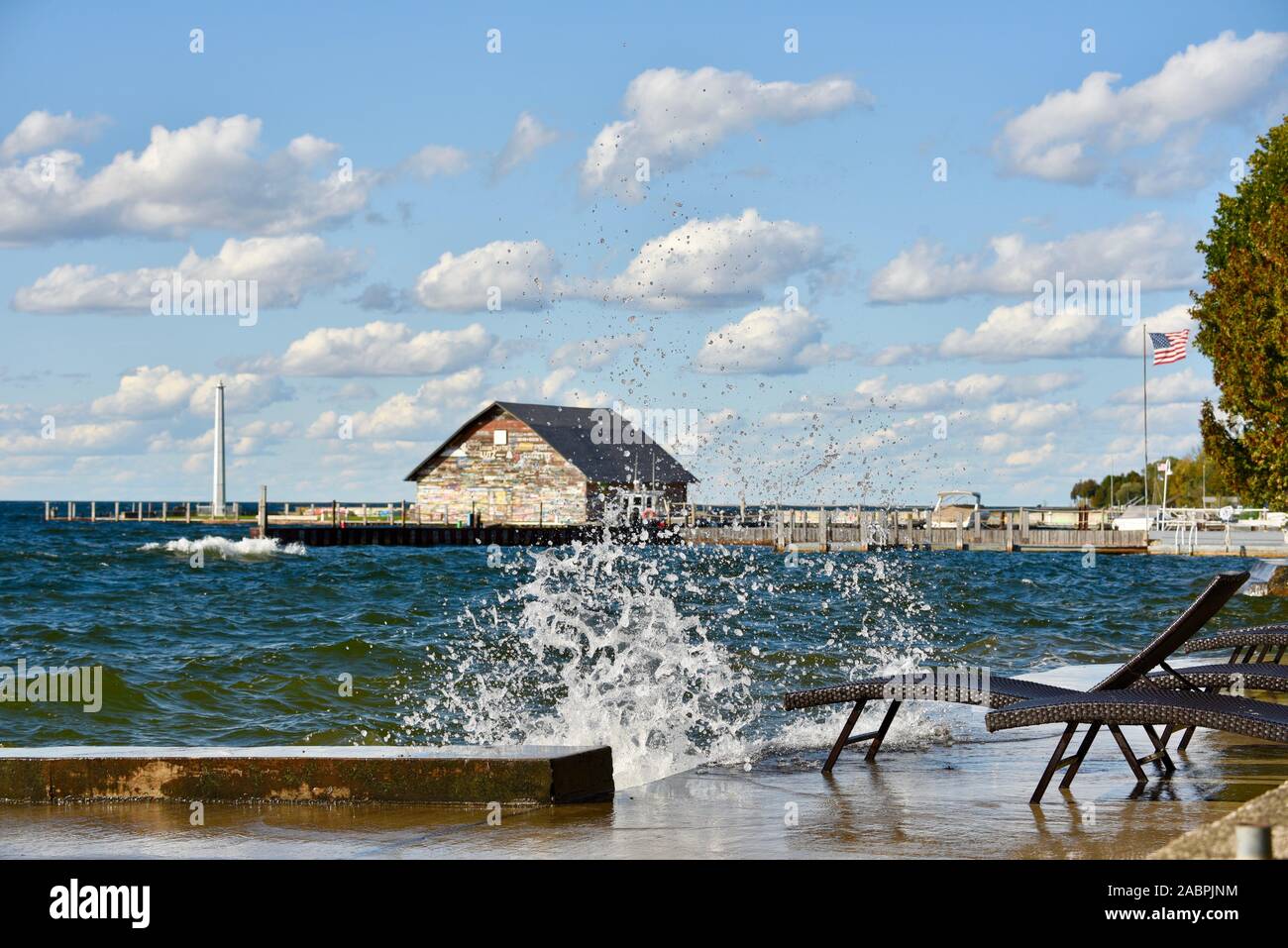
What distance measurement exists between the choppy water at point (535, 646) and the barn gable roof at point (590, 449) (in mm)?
30750

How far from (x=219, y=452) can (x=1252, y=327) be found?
86.2m

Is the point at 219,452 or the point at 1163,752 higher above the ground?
the point at 219,452

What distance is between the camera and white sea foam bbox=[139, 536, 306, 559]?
6366 centimetres

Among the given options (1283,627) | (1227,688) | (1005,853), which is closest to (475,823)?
(1005,853)

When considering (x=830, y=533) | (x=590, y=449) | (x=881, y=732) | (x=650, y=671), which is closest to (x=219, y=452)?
(x=590, y=449)

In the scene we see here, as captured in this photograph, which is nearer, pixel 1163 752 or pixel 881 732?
pixel 1163 752

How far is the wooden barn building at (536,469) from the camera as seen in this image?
2995 inches

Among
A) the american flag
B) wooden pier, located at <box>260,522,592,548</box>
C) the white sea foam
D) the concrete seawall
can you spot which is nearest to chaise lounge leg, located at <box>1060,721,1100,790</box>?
the concrete seawall

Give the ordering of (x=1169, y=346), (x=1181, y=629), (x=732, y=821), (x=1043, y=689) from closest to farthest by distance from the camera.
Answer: (x=732, y=821), (x=1181, y=629), (x=1043, y=689), (x=1169, y=346)

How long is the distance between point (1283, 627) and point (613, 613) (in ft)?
57.9

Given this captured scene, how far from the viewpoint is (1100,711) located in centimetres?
660

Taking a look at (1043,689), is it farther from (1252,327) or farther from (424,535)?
(424,535)

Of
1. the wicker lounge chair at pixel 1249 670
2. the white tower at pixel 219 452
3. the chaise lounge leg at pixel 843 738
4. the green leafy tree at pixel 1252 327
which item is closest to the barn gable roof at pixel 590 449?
the white tower at pixel 219 452

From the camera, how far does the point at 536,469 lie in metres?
77.9
